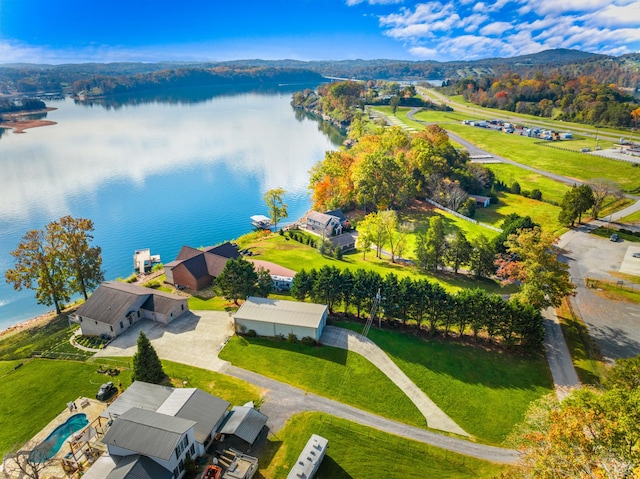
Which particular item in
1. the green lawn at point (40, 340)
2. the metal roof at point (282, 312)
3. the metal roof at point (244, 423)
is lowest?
the green lawn at point (40, 340)

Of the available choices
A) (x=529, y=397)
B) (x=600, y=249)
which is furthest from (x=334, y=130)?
(x=529, y=397)

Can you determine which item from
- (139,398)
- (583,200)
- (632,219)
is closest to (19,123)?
(139,398)

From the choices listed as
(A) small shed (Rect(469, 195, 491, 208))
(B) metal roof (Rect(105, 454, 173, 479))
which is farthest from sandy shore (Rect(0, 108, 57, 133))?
(B) metal roof (Rect(105, 454, 173, 479))

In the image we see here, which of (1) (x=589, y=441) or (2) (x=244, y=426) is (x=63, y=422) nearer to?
(2) (x=244, y=426)

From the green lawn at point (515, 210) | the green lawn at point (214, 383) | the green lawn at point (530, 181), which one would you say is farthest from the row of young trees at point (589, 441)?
the green lawn at point (530, 181)

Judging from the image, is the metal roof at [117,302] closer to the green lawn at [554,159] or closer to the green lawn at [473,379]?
the green lawn at [473,379]
